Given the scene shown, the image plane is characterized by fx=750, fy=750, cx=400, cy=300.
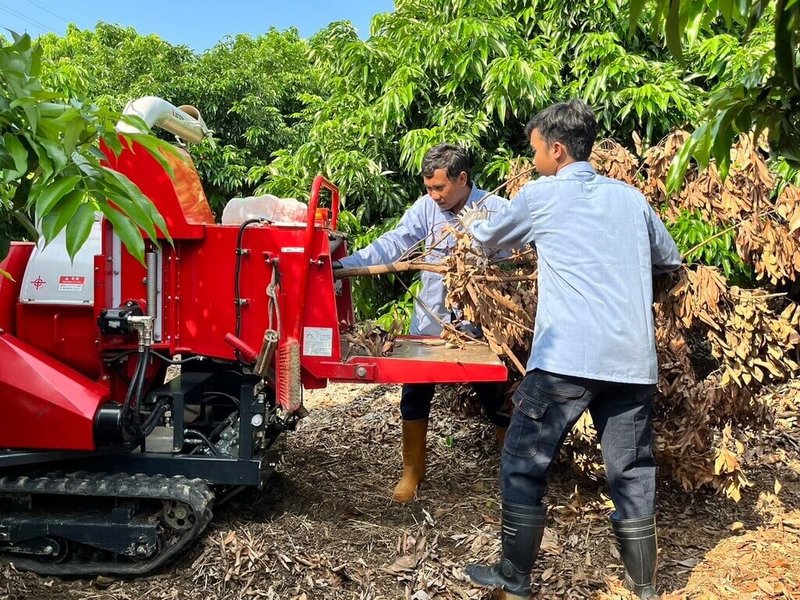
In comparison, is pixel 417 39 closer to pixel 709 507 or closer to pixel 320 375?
pixel 320 375

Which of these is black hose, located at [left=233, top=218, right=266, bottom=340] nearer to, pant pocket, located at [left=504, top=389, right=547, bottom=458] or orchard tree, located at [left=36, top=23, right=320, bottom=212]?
pant pocket, located at [left=504, top=389, right=547, bottom=458]

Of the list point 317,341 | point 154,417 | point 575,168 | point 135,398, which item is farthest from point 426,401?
point 575,168

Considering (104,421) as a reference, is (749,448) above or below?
below

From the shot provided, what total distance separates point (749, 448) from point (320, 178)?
3.18 m

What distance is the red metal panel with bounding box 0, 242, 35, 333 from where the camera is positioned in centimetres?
361

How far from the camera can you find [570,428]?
2.96m

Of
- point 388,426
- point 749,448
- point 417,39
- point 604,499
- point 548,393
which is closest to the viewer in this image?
point 548,393

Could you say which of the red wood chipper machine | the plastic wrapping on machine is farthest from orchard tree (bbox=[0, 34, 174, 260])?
the plastic wrapping on machine

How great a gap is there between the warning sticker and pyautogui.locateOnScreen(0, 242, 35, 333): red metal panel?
0.77 ft

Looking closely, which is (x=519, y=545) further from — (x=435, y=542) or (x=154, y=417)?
(x=154, y=417)

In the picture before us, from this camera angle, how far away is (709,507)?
405 centimetres

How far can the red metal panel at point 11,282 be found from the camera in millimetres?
3611

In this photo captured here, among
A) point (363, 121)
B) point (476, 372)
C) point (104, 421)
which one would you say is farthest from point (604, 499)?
point (363, 121)

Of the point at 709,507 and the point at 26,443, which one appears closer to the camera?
the point at 26,443
